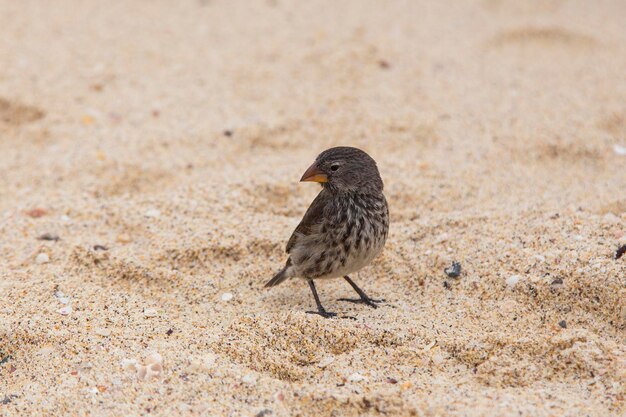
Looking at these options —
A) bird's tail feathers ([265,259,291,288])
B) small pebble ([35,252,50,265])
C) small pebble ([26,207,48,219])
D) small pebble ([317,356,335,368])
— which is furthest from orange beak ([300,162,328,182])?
small pebble ([26,207,48,219])

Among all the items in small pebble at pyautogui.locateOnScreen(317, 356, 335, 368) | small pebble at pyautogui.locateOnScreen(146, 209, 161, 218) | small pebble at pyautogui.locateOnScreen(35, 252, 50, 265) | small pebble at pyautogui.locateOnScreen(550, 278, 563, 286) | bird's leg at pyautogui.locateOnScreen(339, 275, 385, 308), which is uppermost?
small pebble at pyautogui.locateOnScreen(550, 278, 563, 286)

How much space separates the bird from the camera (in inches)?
161

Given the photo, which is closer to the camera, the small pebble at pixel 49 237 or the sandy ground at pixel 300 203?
the sandy ground at pixel 300 203

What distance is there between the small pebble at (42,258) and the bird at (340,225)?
4.20 feet

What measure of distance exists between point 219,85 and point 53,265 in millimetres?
2683

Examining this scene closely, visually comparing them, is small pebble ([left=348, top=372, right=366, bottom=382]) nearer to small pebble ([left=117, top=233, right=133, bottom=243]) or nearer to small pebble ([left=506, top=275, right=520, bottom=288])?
small pebble ([left=506, top=275, right=520, bottom=288])

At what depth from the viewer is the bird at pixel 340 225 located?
408cm

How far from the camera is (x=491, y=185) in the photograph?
5328mm

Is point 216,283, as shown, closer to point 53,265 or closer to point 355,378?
point 53,265

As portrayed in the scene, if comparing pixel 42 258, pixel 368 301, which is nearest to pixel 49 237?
pixel 42 258

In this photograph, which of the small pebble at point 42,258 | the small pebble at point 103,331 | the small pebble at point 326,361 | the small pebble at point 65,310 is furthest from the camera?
the small pebble at point 42,258

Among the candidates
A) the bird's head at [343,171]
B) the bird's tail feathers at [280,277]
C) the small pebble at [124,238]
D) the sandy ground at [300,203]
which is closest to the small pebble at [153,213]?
the sandy ground at [300,203]

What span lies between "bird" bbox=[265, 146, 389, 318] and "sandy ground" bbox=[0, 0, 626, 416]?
248mm

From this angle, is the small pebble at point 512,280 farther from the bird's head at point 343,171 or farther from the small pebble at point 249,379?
the small pebble at point 249,379
